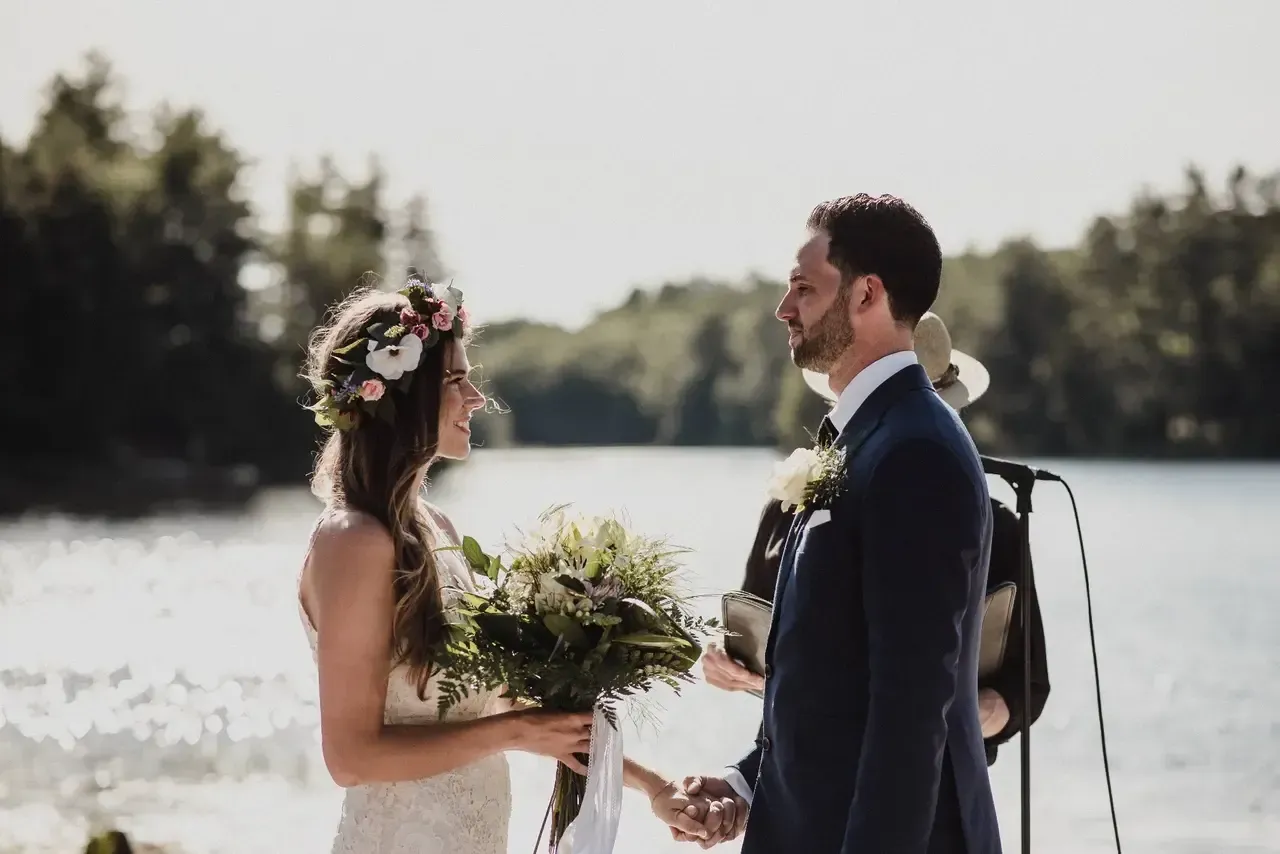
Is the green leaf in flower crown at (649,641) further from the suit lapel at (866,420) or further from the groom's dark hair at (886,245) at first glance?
the groom's dark hair at (886,245)

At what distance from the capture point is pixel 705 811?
3.46 metres

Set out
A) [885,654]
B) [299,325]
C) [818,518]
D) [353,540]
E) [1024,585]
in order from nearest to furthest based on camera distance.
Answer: [885,654] < [818,518] < [353,540] < [1024,585] < [299,325]

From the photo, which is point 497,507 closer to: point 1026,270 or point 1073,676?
point 1073,676

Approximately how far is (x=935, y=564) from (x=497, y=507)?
49560 millimetres

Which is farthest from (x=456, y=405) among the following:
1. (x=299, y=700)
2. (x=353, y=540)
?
(x=299, y=700)

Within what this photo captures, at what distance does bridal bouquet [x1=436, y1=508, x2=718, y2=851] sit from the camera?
10.7 feet

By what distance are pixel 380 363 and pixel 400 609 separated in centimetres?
57

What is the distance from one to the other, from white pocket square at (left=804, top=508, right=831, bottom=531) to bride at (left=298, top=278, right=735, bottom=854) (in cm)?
82

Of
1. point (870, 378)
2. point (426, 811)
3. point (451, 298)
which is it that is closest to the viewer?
point (870, 378)

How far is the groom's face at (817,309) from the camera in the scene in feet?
9.75

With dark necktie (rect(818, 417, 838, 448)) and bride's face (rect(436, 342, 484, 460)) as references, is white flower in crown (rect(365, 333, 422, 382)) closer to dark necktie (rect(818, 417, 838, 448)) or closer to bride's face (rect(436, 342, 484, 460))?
bride's face (rect(436, 342, 484, 460))

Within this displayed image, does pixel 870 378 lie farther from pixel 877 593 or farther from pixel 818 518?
pixel 877 593

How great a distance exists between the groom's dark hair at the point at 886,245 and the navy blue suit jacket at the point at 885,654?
0.17m

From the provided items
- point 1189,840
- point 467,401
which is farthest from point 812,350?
point 1189,840
